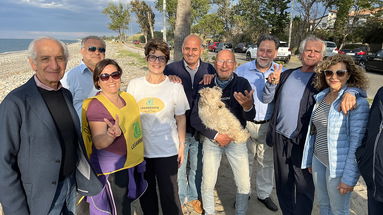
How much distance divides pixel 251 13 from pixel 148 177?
40.2 metres

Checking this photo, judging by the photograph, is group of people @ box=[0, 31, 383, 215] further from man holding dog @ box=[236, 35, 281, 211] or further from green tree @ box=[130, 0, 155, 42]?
green tree @ box=[130, 0, 155, 42]

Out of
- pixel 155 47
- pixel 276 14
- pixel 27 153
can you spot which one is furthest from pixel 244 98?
pixel 276 14

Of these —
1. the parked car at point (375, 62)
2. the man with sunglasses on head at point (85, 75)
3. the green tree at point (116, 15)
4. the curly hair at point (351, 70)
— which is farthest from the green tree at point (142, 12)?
the curly hair at point (351, 70)

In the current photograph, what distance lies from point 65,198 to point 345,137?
2.72 meters

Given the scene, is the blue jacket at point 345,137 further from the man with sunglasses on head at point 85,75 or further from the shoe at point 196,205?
the man with sunglasses on head at point 85,75

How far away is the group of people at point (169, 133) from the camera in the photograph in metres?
1.86

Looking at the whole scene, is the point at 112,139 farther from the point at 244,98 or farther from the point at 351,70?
the point at 351,70

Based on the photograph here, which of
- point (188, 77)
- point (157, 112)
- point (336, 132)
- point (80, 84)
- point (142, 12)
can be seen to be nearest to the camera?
point (336, 132)

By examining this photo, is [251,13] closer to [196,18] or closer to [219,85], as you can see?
[196,18]

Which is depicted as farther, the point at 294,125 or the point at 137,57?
the point at 137,57

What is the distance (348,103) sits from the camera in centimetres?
218

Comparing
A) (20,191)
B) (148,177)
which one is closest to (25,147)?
(20,191)

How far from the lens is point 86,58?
332 centimetres

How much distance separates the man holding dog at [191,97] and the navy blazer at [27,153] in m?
1.81
